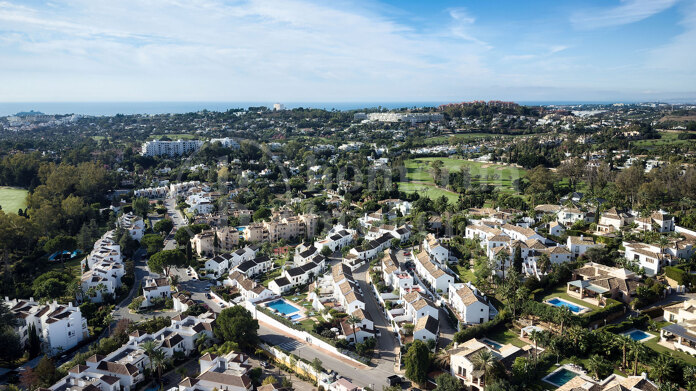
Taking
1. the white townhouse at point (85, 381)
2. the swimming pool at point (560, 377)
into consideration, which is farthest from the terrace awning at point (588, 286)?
the white townhouse at point (85, 381)

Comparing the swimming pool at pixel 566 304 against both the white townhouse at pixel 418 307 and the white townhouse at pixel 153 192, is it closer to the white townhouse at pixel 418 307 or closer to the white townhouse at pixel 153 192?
the white townhouse at pixel 418 307

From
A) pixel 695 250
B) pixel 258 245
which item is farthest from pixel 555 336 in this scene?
pixel 258 245

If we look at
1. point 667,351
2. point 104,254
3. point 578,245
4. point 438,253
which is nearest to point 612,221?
point 578,245

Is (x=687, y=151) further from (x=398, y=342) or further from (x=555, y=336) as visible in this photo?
(x=398, y=342)

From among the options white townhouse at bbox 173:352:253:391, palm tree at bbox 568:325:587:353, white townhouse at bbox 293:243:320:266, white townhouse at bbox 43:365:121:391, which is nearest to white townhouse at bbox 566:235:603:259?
palm tree at bbox 568:325:587:353

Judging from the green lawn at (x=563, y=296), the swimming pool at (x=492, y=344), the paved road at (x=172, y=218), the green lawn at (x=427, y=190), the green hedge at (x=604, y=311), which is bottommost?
the paved road at (x=172, y=218)

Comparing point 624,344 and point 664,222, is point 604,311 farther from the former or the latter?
point 664,222
